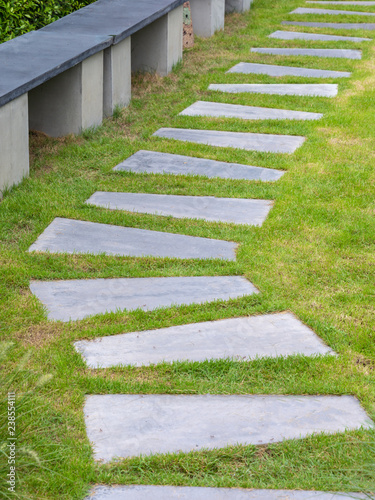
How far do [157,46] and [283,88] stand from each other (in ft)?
4.74

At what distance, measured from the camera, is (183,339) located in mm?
3389

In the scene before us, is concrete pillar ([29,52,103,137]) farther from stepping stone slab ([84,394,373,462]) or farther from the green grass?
stepping stone slab ([84,394,373,462])

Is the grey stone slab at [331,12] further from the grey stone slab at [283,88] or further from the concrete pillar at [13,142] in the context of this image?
the concrete pillar at [13,142]

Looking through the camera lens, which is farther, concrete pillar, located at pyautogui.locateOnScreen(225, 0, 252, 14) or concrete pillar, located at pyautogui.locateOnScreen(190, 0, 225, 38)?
concrete pillar, located at pyautogui.locateOnScreen(225, 0, 252, 14)

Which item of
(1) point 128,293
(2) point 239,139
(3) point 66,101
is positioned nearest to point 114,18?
(3) point 66,101

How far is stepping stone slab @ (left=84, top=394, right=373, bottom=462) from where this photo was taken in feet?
8.83

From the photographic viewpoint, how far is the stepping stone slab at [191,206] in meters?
4.80

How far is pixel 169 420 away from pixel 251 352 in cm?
62

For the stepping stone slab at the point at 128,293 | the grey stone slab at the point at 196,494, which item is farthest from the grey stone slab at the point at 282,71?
the grey stone slab at the point at 196,494

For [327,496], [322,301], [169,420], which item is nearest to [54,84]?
[322,301]

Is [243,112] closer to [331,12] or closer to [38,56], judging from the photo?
[38,56]

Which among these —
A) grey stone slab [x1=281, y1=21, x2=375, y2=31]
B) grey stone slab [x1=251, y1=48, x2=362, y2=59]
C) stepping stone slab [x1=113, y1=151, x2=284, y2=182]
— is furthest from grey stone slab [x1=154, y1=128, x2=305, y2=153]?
grey stone slab [x1=281, y1=21, x2=375, y2=31]

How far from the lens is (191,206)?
4961mm

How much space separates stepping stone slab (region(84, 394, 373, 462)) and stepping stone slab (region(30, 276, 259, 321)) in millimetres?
780
